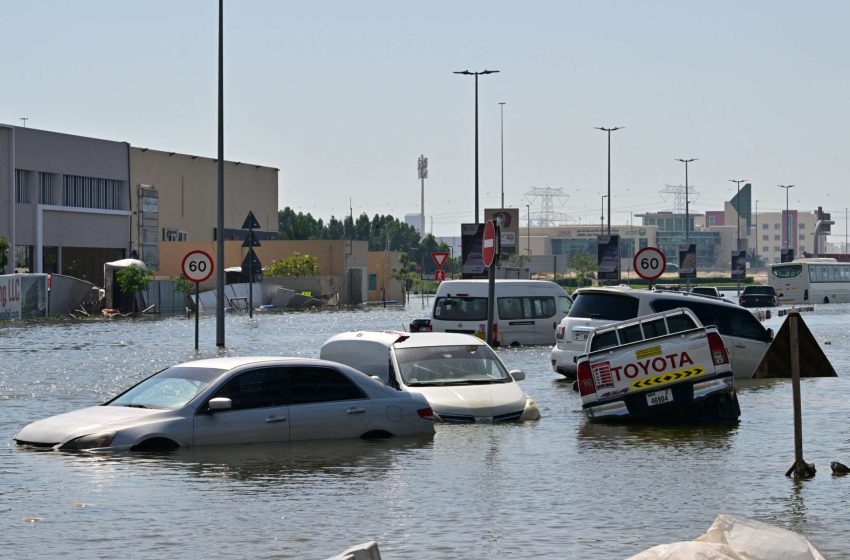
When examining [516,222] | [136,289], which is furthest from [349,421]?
[136,289]

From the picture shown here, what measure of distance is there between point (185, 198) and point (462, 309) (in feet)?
239

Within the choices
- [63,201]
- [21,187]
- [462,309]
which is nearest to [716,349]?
[462,309]

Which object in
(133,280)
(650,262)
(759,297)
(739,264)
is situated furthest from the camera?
(739,264)

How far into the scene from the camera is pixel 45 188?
82312mm

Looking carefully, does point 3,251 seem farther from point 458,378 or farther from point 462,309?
point 458,378

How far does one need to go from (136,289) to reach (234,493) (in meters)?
56.9

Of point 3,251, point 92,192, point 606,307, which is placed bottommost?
point 606,307

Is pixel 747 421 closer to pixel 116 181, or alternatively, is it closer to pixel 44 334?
pixel 44 334

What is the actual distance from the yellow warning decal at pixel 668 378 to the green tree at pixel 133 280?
50752 mm

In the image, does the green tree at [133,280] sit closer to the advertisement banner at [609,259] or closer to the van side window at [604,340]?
the advertisement banner at [609,259]

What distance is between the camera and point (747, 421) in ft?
67.8

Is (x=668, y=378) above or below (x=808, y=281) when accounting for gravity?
below

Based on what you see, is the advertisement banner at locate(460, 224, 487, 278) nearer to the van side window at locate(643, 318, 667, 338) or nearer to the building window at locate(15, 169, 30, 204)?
the van side window at locate(643, 318, 667, 338)

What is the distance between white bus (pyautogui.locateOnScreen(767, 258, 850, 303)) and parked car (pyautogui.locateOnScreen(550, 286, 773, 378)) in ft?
211
